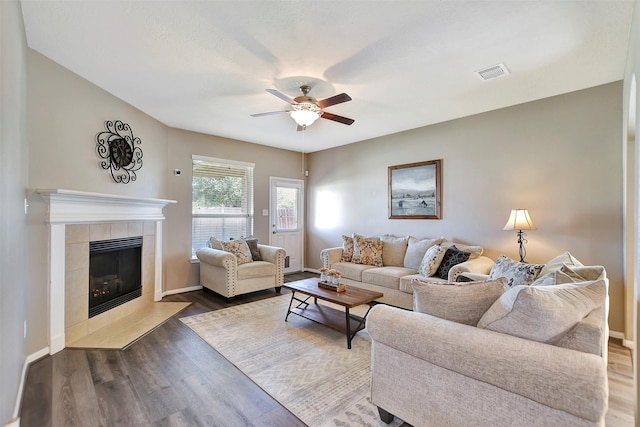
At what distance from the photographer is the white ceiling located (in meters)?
2.05

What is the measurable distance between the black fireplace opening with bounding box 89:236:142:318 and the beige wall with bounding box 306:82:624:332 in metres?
3.71

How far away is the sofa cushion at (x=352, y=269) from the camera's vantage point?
4452 millimetres

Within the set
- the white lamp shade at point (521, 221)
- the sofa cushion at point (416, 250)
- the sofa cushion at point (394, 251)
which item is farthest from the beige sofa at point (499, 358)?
the sofa cushion at point (394, 251)

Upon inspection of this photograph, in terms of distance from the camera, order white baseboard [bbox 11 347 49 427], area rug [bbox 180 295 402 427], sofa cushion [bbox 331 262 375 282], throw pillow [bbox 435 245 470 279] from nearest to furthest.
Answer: white baseboard [bbox 11 347 49 427], area rug [bbox 180 295 402 427], throw pillow [bbox 435 245 470 279], sofa cushion [bbox 331 262 375 282]

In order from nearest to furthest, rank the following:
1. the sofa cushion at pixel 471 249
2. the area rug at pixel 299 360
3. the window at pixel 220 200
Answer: the area rug at pixel 299 360, the sofa cushion at pixel 471 249, the window at pixel 220 200

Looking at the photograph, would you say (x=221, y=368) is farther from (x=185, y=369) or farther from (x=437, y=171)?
(x=437, y=171)

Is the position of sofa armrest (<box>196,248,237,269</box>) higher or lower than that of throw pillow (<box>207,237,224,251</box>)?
lower

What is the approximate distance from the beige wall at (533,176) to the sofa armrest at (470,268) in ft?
1.43

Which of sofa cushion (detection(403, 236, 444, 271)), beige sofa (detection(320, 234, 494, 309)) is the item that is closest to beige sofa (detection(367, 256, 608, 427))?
beige sofa (detection(320, 234, 494, 309))

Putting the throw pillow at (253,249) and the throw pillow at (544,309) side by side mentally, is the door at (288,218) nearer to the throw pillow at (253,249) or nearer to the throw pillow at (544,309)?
the throw pillow at (253,249)

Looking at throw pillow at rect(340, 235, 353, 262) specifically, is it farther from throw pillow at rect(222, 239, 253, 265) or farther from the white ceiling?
the white ceiling

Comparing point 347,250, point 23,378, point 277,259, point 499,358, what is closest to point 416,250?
point 347,250

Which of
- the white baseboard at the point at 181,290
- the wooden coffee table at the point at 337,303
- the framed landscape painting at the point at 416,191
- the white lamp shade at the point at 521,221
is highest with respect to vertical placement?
the framed landscape painting at the point at 416,191

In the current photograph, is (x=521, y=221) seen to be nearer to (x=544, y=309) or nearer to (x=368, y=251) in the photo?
(x=368, y=251)
